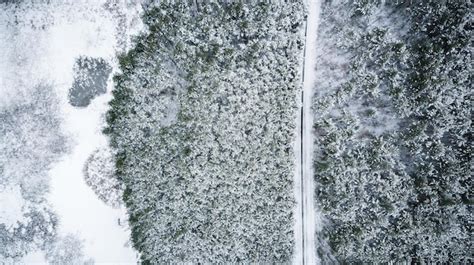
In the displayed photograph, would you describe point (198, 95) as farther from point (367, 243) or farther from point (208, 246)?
point (367, 243)

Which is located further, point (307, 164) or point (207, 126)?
point (307, 164)

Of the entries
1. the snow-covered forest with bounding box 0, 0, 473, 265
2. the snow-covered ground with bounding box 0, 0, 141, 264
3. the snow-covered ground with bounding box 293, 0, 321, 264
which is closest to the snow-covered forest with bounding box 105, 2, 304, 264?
the snow-covered forest with bounding box 0, 0, 473, 265

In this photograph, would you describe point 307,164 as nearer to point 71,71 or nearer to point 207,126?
point 207,126

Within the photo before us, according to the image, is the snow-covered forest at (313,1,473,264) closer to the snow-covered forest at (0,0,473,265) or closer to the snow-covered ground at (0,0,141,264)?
the snow-covered forest at (0,0,473,265)

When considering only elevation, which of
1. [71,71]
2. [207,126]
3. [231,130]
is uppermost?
[71,71]

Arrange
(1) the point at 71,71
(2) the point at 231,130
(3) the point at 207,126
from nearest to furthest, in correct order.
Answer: (1) the point at 71,71 < (3) the point at 207,126 < (2) the point at 231,130

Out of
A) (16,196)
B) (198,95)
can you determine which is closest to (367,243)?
(198,95)

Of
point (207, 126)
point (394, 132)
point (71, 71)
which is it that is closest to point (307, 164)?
point (394, 132)
